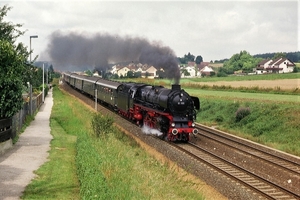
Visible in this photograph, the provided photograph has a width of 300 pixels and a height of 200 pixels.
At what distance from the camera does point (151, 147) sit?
22.7 metres

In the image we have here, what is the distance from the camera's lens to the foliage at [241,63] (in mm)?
143125

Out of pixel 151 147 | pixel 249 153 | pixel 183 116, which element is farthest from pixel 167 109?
pixel 249 153

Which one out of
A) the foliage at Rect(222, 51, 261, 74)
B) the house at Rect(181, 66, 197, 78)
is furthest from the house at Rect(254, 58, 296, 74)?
the house at Rect(181, 66, 197, 78)

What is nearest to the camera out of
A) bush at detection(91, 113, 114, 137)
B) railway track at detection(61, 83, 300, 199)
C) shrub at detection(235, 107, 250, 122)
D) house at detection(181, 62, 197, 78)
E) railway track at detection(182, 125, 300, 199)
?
railway track at detection(61, 83, 300, 199)

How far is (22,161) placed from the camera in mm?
15461

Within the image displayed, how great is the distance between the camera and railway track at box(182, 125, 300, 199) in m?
14.9

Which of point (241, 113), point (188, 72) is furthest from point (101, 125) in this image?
point (188, 72)

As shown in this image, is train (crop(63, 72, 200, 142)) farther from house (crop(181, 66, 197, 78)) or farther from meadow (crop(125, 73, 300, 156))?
house (crop(181, 66, 197, 78))

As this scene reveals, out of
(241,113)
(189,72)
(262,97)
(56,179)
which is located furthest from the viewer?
(189,72)

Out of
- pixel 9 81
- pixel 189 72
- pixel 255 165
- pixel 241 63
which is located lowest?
pixel 255 165

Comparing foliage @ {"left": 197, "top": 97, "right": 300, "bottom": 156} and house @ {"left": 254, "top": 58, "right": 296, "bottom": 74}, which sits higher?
house @ {"left": 254, "top": 58, "right": 296, "bottom": 74}

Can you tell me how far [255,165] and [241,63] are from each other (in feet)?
439

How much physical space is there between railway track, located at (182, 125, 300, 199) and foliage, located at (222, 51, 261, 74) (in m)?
121

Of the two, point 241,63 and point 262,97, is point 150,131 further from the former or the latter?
point 241,63
